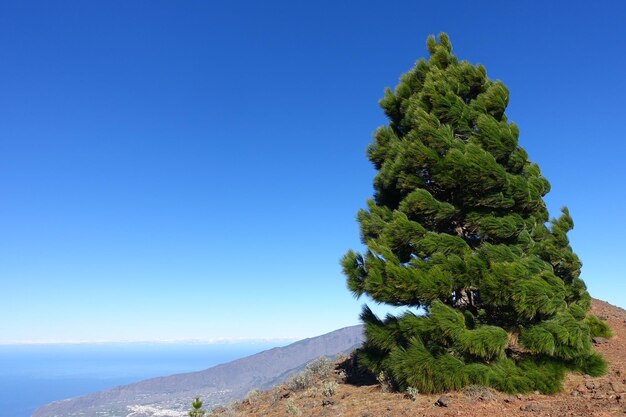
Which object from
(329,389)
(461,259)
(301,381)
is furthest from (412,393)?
(301,381)

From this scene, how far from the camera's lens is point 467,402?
24.1 feet

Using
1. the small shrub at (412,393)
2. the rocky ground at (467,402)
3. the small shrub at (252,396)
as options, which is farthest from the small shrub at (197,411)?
the small shrub at (412,393)

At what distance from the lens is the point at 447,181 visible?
934cm

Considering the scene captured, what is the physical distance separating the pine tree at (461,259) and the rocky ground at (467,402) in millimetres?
333

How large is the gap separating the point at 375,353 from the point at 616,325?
13648 mm

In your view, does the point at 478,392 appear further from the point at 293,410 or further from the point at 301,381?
the point at 301,381

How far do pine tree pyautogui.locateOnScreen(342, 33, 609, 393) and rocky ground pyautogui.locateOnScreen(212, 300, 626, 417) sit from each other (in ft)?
1.09

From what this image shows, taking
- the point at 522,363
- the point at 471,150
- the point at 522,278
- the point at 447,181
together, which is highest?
the point at 471,150

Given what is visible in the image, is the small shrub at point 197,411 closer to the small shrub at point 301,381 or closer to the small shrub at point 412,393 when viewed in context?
Answer: the small shrub at point 301,381

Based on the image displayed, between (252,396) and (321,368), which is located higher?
(321,368)

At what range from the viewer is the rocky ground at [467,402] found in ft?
22.1

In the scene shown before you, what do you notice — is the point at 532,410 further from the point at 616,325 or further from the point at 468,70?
the point at 616,325

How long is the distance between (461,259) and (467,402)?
2.93 metres

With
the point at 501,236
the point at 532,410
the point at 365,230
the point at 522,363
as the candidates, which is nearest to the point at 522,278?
the point at 501,236
